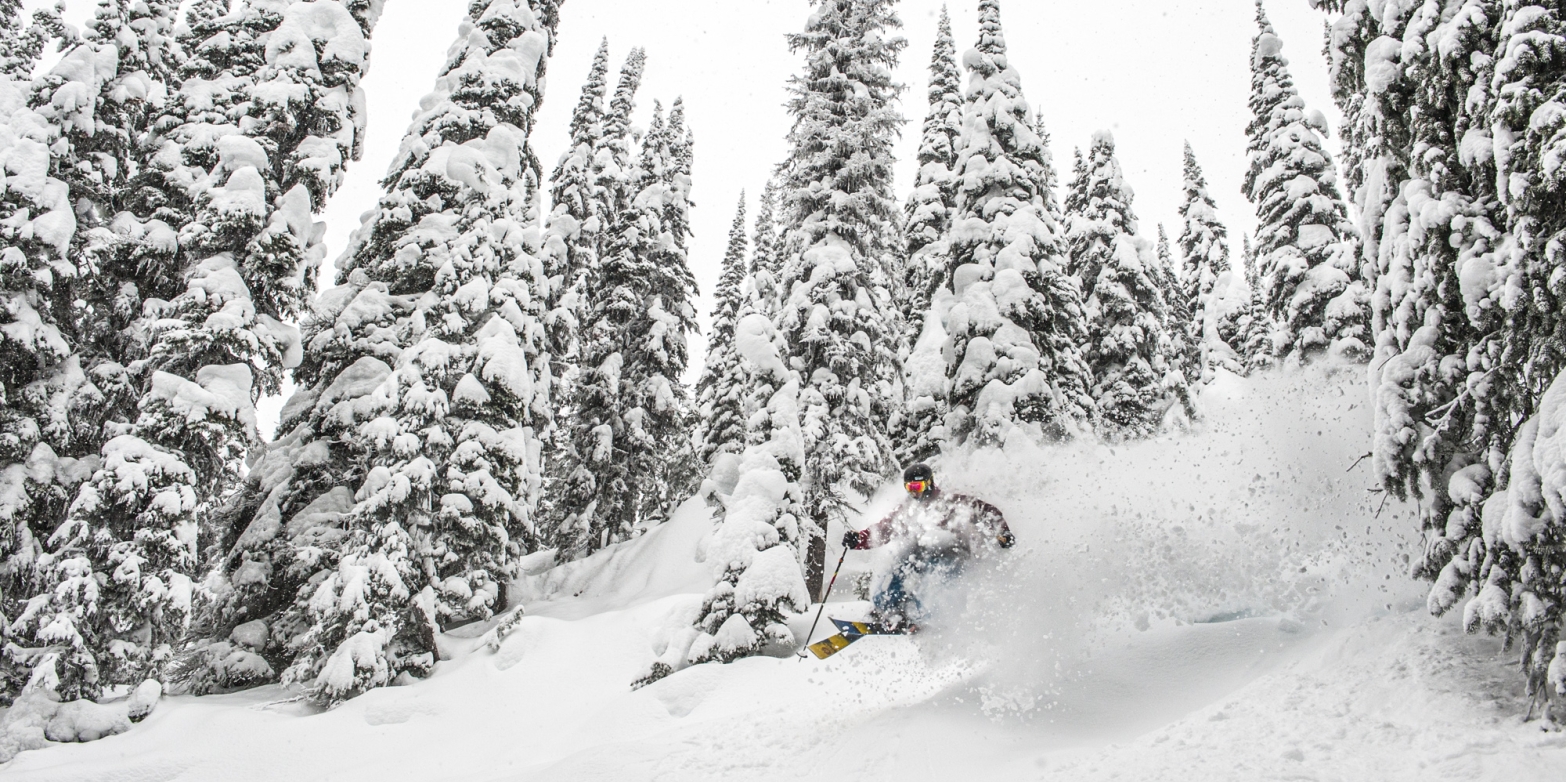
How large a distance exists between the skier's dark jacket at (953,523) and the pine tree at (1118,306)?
43.0 ft

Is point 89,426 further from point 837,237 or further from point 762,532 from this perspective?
point 837,237

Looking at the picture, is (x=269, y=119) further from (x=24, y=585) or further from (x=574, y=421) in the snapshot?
(x=574, y=421)

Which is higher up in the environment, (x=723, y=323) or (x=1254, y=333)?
(x=723, y=323)

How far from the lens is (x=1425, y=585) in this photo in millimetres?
7020

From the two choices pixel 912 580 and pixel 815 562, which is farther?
pixel 815 562

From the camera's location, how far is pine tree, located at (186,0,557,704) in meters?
12.9

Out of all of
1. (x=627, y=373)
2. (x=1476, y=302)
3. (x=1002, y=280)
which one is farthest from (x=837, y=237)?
(x=627, y=373)

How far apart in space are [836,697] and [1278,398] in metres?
8.18

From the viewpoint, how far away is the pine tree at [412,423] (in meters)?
12.9

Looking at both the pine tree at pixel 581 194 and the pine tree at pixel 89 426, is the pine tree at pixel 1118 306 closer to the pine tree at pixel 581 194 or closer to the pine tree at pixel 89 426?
the pine tree at pixel 581 194

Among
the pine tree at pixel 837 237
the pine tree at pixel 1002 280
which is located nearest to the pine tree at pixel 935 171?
the pine tree at pixel 1002 280

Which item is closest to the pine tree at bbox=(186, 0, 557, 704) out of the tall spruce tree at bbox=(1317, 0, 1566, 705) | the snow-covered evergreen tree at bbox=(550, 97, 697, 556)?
the snow-covered evergreen tree at bbox=(550, 97, 697, 556)

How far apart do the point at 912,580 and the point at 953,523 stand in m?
0.95

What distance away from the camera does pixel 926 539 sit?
966 cm
